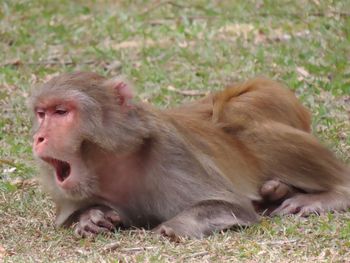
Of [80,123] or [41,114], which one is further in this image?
[41,114]

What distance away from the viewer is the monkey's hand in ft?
21.7

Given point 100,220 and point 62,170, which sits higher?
point 62,170

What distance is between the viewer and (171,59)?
446 inches

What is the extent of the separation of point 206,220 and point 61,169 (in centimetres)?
92

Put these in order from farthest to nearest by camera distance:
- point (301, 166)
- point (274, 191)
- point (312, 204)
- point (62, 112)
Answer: point (301, 166) < point (274, 191) < point (312, 204) < point (62, 112)

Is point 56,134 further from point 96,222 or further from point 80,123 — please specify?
point 96,222

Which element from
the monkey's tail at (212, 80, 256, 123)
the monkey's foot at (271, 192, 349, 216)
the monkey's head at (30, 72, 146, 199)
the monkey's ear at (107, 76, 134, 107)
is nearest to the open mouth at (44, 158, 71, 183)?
the monkey's head at (30, 72, 146, 199)

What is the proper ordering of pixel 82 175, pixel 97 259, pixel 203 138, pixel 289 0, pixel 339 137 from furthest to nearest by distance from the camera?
1. pixel 289 0
2. pixel 339 137
3. pixel 203 138
4. pixel 82 175
5. pixel 97 259

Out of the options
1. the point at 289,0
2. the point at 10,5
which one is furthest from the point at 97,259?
the point at 10,5

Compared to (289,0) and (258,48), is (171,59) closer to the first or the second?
(258,48)

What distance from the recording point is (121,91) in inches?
263

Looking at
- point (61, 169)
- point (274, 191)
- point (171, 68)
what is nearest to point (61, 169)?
point (61, 169)

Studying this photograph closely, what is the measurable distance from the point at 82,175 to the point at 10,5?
732 cm

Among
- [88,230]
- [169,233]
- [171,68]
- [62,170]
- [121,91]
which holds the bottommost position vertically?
[171,68]
